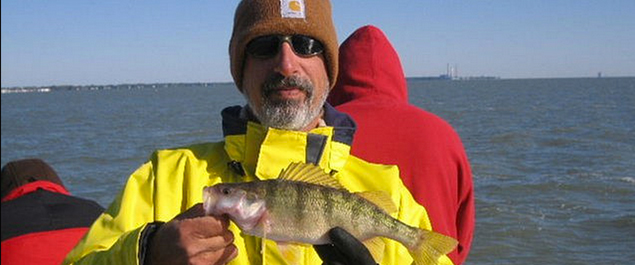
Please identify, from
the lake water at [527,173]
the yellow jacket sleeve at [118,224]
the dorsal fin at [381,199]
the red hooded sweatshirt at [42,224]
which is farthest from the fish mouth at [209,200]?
the lake water at [527,173]

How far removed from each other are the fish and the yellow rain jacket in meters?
0.28

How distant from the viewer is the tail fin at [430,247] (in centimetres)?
299

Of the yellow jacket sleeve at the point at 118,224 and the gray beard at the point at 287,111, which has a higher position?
the gray beard at the point at 287,111

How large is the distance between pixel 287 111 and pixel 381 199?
0.70 m

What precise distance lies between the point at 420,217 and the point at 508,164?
17.4 meters

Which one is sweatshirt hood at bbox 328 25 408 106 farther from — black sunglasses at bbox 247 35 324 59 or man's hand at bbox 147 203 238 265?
man's hand at bbox 147 203 238 265

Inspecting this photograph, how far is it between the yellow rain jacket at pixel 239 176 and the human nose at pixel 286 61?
0.30 m

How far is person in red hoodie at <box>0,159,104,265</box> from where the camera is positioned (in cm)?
468

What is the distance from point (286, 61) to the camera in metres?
3.38

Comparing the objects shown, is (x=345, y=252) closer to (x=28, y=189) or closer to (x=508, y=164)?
(x=28, y=189)

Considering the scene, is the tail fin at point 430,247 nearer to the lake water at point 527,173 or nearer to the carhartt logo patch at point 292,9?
the carhartt logo patch at point 292,9

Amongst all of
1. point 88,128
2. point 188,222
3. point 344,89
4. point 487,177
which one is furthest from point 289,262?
point 88,128

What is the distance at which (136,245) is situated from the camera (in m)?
2.50

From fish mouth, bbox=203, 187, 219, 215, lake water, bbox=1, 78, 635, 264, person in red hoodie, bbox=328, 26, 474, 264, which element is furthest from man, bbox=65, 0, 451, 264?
lake water, bbox=1, 78, 635, 264
